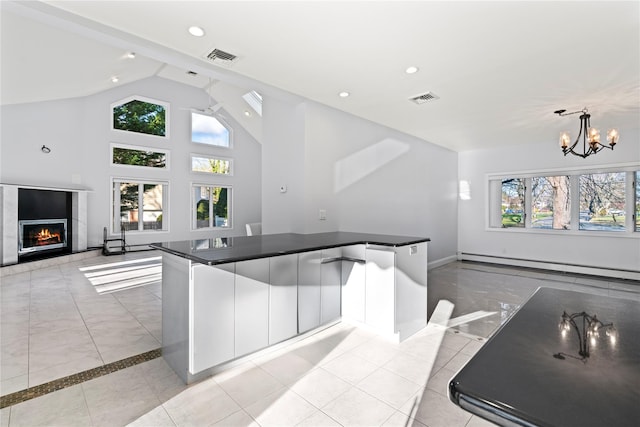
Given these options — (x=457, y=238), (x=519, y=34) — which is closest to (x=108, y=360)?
(x=519, y=34)

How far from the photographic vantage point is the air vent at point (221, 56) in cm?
264

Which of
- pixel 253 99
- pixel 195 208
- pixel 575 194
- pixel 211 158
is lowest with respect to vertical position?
pixel 195 208

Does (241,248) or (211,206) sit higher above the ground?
(211,206)

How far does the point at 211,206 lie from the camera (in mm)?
9398

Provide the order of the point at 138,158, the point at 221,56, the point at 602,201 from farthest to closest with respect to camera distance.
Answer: the point at 138,158 → the point at 602,201 → the point at 221,56

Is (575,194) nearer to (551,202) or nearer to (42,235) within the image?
(551,202)

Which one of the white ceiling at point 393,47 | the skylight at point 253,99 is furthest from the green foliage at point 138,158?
the white ceiling at point 393,47

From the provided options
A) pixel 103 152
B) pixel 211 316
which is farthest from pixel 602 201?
pixel 103 152

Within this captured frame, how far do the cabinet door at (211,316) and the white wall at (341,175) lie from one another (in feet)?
5.56

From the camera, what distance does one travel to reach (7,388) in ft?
6.64

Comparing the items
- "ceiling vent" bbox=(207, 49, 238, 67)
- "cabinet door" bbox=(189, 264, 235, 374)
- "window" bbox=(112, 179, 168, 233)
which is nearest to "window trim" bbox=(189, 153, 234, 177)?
"window" bbox=(112, 179, 168, 233)

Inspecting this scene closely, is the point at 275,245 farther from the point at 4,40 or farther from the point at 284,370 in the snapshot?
the point at 4,40

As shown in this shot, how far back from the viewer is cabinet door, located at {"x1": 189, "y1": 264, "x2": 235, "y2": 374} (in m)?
2.04

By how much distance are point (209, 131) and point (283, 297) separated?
8003 mm
